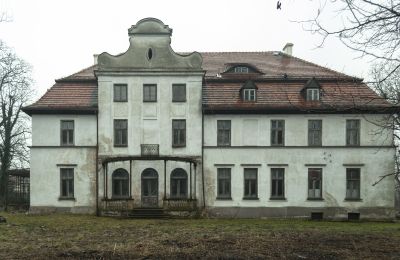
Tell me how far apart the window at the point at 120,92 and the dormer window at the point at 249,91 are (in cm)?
683

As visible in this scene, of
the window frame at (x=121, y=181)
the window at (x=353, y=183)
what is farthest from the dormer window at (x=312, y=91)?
the window frame at (x=121, y=181)

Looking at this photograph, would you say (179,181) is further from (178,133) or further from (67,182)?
(67,182)

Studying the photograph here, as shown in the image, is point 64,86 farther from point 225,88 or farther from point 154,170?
point 225,88

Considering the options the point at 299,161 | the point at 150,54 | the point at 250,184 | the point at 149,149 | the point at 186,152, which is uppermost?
the point at 150,54

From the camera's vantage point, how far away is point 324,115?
94.6 ft

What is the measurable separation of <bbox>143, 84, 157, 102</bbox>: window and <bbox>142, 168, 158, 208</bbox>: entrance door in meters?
4.14

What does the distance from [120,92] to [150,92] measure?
5.72 ft

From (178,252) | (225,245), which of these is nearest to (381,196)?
(225,245)

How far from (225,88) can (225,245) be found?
16.9 metres

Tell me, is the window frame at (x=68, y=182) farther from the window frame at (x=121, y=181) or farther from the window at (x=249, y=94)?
the window at (x=249, y=94)

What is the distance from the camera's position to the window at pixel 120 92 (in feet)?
93.6

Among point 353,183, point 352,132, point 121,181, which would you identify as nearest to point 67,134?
point 121,181

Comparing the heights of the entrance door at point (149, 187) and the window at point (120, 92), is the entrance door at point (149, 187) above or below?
below

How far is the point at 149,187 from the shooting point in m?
28.3
